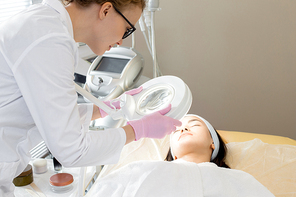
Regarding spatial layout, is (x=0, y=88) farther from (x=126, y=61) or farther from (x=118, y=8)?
(x=126, y=61)

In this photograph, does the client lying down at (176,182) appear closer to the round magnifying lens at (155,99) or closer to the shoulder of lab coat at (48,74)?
the round magnifying lens at (155,99)

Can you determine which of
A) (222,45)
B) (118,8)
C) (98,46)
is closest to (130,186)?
(98,46)

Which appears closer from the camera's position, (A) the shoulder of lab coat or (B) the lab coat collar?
(A) the shoulder of lab coat

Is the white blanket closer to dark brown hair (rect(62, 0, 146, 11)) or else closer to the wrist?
the wrist

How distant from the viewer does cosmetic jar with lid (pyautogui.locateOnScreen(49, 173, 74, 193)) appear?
3.92 ft

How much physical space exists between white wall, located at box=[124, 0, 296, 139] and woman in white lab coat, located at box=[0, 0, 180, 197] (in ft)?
5.55

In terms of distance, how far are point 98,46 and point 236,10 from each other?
1895mm

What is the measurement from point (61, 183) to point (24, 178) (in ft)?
0.57

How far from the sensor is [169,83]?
1.34 m

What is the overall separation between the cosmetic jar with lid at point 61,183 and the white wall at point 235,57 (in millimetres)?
1727

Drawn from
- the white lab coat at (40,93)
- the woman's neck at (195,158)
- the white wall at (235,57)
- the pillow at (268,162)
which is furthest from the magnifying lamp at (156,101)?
the white wall at (235,57)

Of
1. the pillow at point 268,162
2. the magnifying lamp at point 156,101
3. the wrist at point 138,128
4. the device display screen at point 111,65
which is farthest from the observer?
the device display screen at point 111,65

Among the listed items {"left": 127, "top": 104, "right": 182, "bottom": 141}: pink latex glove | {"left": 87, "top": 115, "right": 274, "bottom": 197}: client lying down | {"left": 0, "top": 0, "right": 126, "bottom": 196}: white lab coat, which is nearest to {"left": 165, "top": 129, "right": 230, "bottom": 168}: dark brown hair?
{"left": 87, "top": 115, "right": 274, "bottom": 197}: client lying down

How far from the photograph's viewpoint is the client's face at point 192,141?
1.62 metres
